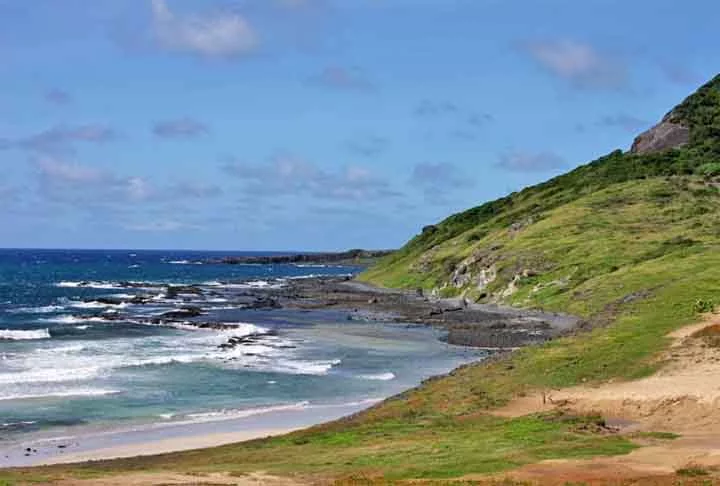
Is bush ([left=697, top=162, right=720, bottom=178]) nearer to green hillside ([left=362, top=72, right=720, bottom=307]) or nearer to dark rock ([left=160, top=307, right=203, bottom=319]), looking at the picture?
green hillside ([left=362, top=72, right=720, bottom=307])

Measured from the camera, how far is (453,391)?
52219 millimetres

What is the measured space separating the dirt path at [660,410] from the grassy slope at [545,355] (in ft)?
5.30

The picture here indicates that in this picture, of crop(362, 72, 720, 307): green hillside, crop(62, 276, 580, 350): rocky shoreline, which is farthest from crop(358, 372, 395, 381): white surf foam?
crop(362, 72, 720, 307): green hillside

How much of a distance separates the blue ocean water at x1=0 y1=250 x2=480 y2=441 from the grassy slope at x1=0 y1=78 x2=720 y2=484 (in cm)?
1013

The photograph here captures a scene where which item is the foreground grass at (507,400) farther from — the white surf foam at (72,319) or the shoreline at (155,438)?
the white surf foam at (72,319)

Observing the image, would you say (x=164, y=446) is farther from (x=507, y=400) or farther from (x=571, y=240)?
(x=571, y=240)

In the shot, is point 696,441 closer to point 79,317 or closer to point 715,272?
point 715,272

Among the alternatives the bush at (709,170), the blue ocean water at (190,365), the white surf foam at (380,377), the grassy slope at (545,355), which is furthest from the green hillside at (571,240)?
the white surf foam at (380,377)

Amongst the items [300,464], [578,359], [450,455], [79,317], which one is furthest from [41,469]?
[79,317]

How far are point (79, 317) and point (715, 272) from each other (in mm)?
81656

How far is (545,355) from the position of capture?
6034cm

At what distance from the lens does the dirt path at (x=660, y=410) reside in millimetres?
29969

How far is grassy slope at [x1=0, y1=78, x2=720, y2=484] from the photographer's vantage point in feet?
113

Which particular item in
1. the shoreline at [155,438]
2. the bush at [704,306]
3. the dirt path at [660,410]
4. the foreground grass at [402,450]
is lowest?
the shoreline at [155,438]
